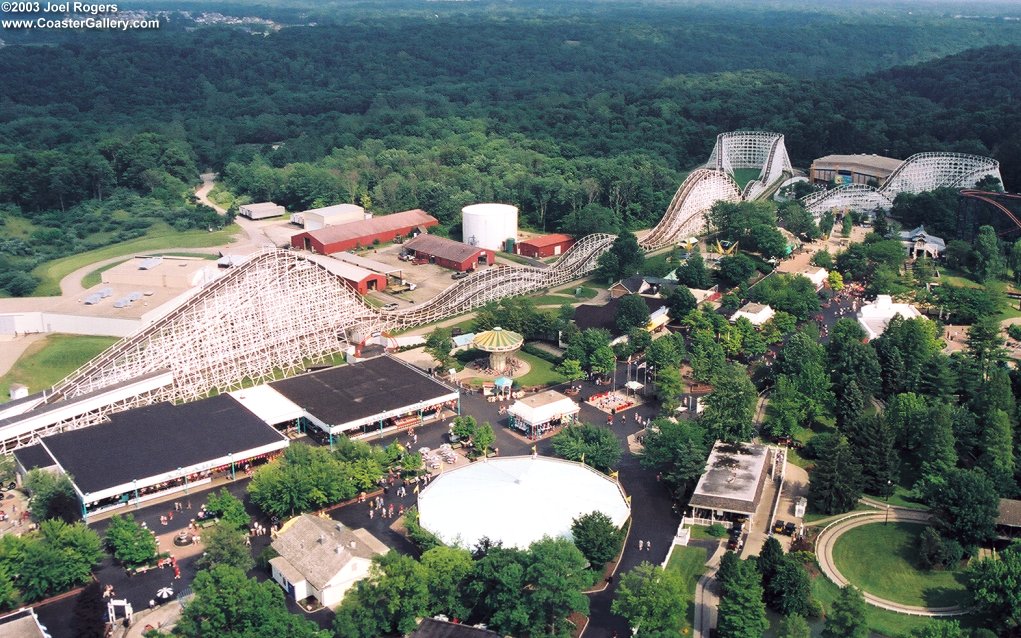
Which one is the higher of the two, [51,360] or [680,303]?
[680,303]

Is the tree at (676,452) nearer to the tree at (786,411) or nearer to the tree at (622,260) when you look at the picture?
the tree at (786,411)

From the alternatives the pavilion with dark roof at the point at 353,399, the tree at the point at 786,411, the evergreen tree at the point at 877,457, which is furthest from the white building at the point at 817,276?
the pavilion with dark roof at the point at 353,399

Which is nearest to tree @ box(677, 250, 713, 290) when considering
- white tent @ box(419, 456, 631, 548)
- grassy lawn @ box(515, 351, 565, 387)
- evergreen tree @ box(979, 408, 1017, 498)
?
grassy lawn @ box(515, 351, 565, 387)

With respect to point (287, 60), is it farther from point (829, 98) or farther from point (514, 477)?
point (514, 477)

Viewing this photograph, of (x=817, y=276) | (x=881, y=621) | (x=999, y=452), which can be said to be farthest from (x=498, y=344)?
(x=817, y=276)

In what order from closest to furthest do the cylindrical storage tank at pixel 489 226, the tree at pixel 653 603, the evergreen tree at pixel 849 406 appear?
the tree at pixel 653 603, the evergreen tree at pixel 849 406, the cylindrical storage tank at pixel 489 226

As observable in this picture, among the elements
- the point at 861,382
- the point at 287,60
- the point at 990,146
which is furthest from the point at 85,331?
the point at 287,60

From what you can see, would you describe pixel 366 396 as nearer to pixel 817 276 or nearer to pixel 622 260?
pixel 622 260
